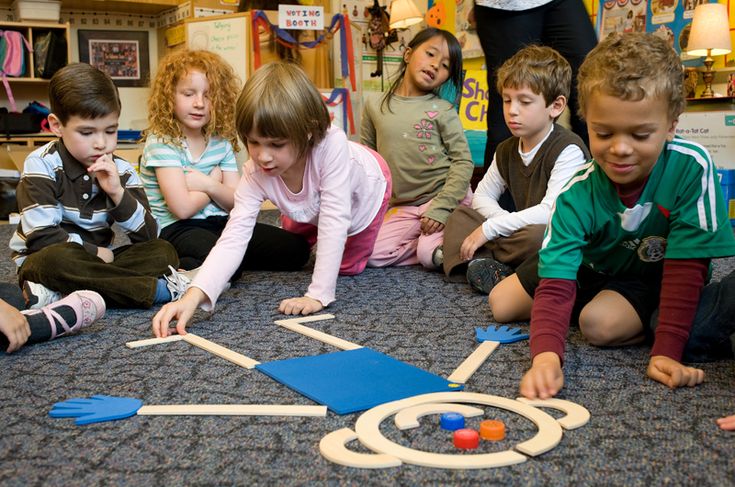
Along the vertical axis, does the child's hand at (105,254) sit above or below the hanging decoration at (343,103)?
below

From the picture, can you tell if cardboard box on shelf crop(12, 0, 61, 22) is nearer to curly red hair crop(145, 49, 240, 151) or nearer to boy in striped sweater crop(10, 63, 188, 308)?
curly red hair crop(145, 49, 240, 151)

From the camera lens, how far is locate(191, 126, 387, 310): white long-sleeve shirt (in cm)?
129

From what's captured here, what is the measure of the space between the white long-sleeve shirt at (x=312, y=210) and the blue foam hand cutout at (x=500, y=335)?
334mm

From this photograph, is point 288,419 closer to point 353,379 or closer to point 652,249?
point 353,379

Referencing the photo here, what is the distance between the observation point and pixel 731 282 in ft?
3.24

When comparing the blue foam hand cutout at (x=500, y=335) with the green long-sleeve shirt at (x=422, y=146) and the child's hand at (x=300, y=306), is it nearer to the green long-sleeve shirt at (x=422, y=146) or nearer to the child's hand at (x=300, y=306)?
the child's hand at (x=300, y=306)

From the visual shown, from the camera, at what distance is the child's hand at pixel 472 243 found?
157cm

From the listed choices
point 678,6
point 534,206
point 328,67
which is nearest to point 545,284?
point 534,206

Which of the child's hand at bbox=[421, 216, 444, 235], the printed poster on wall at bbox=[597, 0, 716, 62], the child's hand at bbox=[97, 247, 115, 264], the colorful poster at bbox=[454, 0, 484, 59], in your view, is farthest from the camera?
the colorful poster at bbox=[454, 0, 484, 59]

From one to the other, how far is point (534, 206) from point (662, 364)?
0.66 meters

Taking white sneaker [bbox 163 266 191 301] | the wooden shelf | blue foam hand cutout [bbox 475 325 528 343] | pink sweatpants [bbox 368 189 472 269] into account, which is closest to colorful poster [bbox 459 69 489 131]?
the wooden shelf

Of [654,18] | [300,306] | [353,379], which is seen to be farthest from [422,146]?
[654,18]

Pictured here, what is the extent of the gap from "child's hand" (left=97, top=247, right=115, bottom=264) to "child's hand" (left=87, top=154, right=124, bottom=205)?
12 centimetres

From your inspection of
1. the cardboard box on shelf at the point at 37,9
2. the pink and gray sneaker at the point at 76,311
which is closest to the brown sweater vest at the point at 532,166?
the pink and gray sneaker at the point at 76,311
